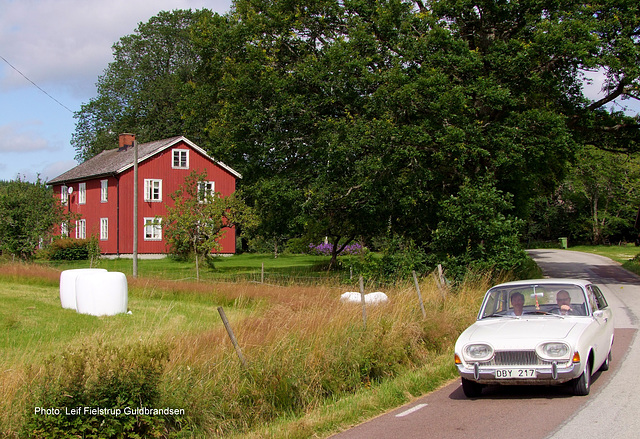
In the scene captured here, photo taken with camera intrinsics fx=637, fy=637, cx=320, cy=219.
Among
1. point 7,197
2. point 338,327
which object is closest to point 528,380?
point 338,327

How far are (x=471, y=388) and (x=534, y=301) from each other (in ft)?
6.70

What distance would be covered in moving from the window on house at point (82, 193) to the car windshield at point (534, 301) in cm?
5078

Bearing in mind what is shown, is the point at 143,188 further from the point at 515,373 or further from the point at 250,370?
the point at 515,373

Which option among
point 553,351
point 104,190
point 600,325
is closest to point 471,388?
point 553,351

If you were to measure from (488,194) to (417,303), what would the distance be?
8.61 meters

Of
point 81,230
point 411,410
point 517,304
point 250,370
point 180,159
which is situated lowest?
point 411,410

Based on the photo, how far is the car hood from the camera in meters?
8.26

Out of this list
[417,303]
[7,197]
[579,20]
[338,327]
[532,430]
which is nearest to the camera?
[532,430]

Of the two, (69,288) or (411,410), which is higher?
(69,288)

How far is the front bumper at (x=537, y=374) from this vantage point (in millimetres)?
7871

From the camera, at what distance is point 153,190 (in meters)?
51.0

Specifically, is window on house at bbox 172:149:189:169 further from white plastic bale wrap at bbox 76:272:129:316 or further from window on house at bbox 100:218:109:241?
white plastic bale wrap at bbox 76:272:129:316

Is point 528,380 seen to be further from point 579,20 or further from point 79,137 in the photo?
point 79,137

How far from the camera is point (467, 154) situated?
23172 mm
